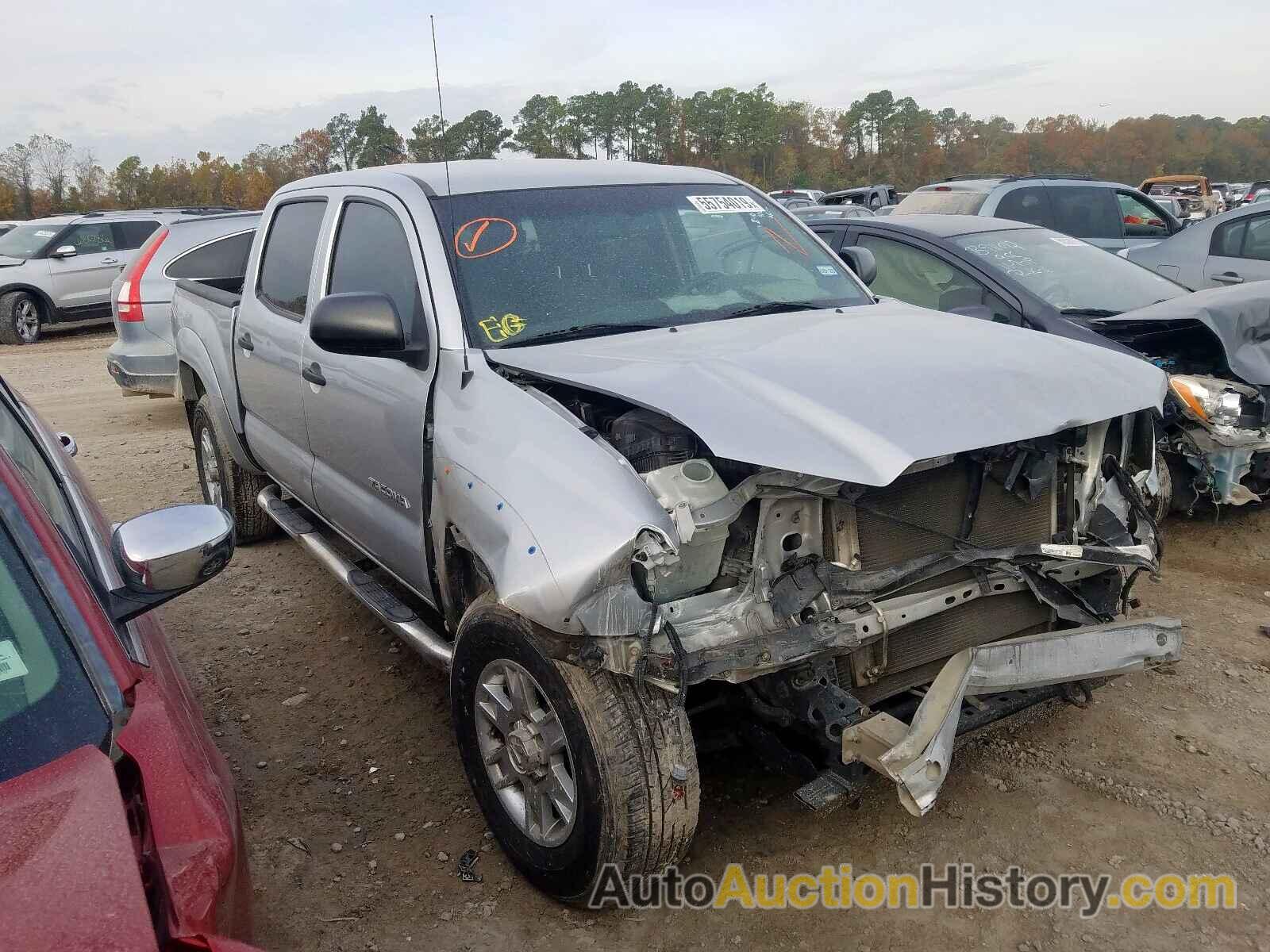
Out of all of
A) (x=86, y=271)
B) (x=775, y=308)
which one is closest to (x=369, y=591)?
(x=775, y=308)

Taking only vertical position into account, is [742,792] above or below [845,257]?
below

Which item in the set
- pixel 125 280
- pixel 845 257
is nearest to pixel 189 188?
pixel 125 280

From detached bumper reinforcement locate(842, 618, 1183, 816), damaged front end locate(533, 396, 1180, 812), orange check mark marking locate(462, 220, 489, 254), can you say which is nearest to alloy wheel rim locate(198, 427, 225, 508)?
orange check mark marking locate(462, 220, 489, 254)

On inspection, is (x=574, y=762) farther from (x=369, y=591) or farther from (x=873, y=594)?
(x=369, y=591)

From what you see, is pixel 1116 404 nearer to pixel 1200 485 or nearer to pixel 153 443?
pixel 1200 485

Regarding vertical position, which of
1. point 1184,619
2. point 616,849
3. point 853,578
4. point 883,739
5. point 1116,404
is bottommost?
point 1184,619

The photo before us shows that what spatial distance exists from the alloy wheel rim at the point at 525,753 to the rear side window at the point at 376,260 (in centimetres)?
124

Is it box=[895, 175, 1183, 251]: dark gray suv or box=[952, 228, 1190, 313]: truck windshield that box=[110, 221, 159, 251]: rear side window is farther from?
box=[952, 228, 1190, 313]: truck windshield

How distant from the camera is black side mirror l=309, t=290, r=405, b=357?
3.00 metres

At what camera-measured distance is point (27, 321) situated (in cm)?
1538

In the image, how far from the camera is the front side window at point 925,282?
565 centimetres

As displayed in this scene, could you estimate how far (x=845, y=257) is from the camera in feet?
15.3

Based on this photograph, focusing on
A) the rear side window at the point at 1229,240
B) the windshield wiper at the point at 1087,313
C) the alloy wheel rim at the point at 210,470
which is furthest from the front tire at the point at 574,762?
the rear side window at the point at 1229,240

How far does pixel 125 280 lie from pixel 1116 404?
8.11 m
